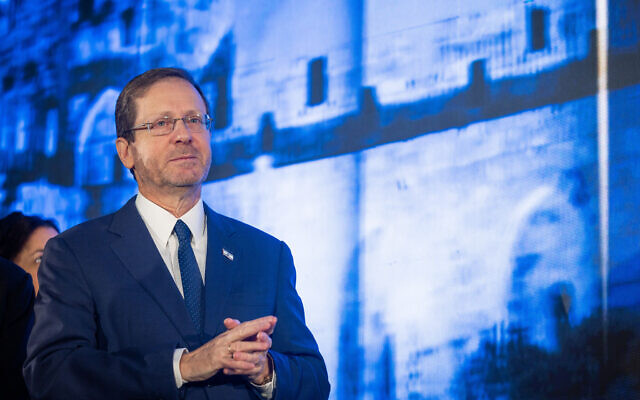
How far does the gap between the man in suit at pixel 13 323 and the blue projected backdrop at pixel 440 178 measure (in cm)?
92

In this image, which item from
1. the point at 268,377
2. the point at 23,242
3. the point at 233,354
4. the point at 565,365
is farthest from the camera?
the point at 23,242

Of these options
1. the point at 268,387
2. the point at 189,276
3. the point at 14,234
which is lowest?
the point at 268,387

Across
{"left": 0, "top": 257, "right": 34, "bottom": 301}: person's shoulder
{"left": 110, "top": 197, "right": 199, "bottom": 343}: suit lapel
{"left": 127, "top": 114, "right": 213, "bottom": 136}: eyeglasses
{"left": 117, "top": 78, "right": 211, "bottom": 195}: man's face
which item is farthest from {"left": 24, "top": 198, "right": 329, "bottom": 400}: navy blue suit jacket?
{"left": 0, "top": 257, "right": 34, "bottom": 301}: person's shoulder

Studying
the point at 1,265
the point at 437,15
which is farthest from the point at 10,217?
the point at 437,15

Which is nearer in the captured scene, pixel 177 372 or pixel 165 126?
pixel 177 372

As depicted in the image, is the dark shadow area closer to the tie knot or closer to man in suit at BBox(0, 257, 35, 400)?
the tie knot

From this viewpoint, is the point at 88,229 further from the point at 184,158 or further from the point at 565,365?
the point at 565,365

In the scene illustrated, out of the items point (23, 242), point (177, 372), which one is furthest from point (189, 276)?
point (23, 242)

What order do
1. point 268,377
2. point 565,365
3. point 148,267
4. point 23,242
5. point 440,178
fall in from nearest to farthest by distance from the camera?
point 268,377, point 148,267, point 565,365, point 440,178, point 23,242

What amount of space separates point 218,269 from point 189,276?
77mm

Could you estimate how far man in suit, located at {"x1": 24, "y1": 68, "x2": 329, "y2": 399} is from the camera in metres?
1.58

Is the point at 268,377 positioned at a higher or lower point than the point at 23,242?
lower

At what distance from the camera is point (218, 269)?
1.83m

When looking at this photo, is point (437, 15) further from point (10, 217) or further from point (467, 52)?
point (10, 217)
